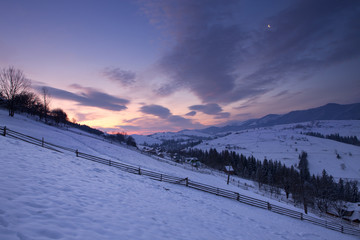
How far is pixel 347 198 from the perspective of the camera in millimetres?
66250

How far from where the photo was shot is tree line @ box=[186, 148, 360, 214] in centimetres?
5338

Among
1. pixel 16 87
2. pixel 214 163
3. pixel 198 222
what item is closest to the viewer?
pixel 198 222

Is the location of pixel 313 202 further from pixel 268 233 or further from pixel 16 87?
pixel 16 87

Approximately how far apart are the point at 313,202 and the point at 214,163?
60852mm

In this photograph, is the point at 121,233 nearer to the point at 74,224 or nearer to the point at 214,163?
the point at 74,224

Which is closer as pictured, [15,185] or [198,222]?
[15,185]

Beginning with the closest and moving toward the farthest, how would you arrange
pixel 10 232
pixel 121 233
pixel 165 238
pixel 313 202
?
1. pixel 10 232
2. pixel 121 233
3. pixel 165 238
4. pixel 313 202

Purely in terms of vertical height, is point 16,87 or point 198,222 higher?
point 16,87

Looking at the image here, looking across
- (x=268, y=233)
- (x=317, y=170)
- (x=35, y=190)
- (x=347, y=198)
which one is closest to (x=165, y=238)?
(x=35, y=190)

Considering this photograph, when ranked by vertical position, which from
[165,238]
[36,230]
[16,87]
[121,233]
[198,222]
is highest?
[16,87]

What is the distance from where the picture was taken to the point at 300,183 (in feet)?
192

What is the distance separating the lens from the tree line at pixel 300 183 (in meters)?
53.4

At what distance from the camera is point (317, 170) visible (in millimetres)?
116750

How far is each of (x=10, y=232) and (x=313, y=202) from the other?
3027 inches
